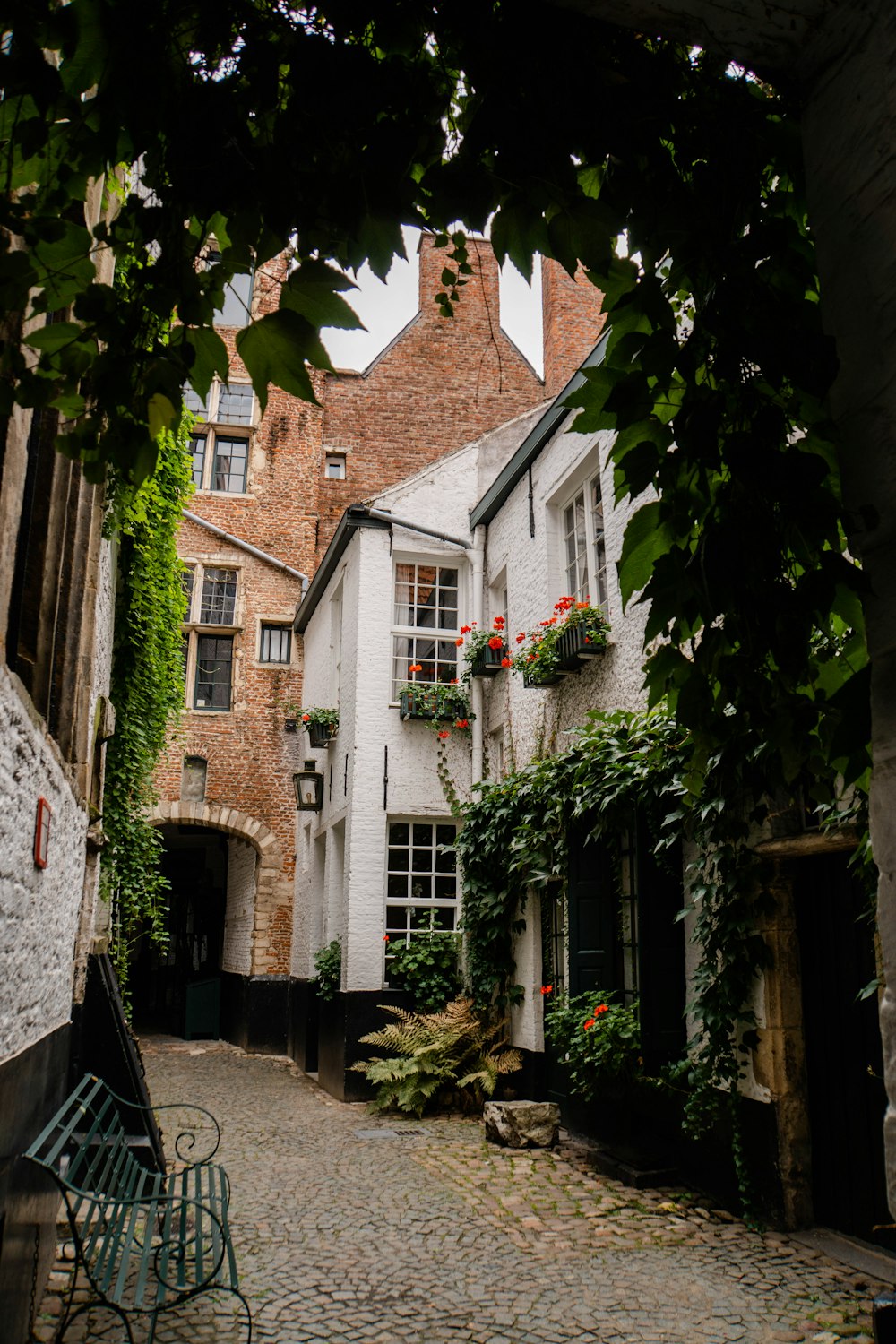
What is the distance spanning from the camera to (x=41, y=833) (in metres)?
3.73

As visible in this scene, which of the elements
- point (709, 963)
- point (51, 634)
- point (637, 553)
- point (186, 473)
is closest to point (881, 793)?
point (637, 553)

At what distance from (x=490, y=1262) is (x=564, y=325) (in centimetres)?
1059

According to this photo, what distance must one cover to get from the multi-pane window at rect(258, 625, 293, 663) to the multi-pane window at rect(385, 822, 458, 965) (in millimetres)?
5294

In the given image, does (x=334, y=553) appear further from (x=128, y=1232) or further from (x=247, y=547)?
(x=128, y=1232)

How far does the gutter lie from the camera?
51.9 feet

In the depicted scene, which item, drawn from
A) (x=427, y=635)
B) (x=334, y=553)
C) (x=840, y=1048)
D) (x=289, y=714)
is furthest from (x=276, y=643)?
(x=840, y=1048)

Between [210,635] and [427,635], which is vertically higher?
[210,635]

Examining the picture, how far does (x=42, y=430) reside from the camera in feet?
14.1

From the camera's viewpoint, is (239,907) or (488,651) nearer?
(488,651)

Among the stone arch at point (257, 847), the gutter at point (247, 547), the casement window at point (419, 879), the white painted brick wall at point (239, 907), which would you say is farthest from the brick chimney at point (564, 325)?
the white painted brick wall at point (239, 907)

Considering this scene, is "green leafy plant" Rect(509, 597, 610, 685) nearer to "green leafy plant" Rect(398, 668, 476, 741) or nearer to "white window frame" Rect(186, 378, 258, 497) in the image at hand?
"green leafy plant" Rect(398, 668, 476, 741)

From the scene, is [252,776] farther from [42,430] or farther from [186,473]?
[42,430]

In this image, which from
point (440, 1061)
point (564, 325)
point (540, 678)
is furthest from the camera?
point (564, 325)

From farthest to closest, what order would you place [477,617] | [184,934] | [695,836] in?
[184,934] < [477,617] < [695,836]
